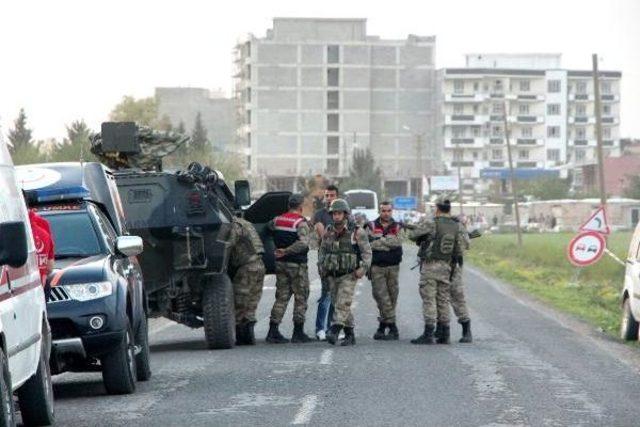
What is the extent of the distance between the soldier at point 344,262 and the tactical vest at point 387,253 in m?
0.87

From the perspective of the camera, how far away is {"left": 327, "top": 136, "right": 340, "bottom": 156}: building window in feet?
563

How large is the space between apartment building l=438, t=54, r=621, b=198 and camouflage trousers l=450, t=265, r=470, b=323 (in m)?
160

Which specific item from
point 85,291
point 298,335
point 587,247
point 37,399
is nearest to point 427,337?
point 298,335

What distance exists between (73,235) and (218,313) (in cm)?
517

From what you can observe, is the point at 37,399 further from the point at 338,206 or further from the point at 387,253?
the point at 387,253

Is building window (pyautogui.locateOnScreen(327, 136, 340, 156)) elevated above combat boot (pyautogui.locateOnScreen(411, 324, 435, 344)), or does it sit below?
above

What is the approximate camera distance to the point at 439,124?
181 m

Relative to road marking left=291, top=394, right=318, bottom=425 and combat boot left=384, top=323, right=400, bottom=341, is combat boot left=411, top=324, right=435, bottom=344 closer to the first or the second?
combat boot left=384, top=323, right=400, bottom=341

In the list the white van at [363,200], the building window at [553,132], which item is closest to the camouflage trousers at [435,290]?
the white van at [363,200]

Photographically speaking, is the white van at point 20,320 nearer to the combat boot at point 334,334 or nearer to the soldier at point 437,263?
the combat boot at point 334,334

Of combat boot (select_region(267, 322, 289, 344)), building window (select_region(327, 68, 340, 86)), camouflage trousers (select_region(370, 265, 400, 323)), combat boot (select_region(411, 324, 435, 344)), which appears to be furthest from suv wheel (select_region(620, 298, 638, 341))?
building window (select_region(327, 68, 340, 86))

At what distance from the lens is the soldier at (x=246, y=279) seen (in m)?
20.5

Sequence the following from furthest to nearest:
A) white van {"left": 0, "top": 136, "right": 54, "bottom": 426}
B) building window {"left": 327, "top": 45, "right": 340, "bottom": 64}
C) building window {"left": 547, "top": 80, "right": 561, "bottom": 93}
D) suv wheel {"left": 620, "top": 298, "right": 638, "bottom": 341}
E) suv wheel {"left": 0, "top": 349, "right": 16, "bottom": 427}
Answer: building window {"left": 547, "top": 80, "right": 561, "bottom": 93} < building window {"left": 327, "top": 45, "right": 340, "bottom": 64} < suv wheel {"left": 620, "top": 298, "right": 638, "bottom": 341} < suv wheel {"left": 0, "top": 349, "right": 16, "bottom": 427} < white van {"left": 0, "top": 136, "right": 54, "bottom": 426}

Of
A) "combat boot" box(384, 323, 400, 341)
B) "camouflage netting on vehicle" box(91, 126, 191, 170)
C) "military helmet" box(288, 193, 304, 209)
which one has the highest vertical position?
"camouflage netting on vehicle" box(91, 126, 191, 170)
